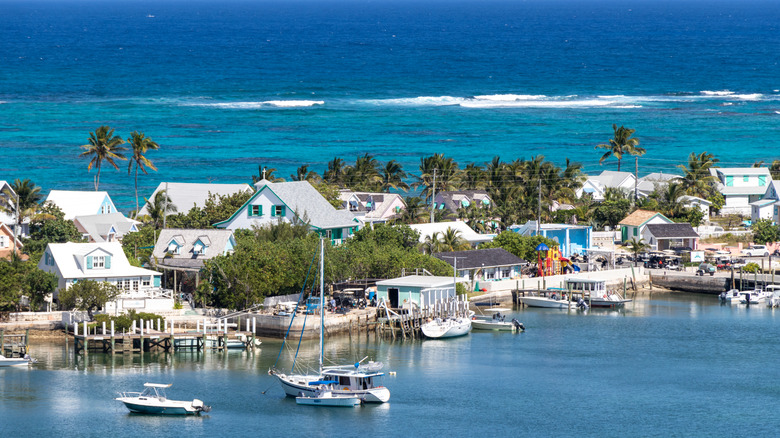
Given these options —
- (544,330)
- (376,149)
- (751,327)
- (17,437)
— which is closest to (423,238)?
(544,330)

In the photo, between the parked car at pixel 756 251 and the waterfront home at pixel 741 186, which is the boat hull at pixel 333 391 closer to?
the parked car at pixel 756 251

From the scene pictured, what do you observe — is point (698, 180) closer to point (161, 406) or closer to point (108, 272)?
point (108, 272)

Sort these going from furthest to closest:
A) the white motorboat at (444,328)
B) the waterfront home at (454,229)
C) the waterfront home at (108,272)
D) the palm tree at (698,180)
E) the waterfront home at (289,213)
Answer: the palm tree at (698,180) < the waterfront home at (454,229) < the waterfront home at (289,213) < the waterfront home at (108,272) < the white motorboat at (444,328)

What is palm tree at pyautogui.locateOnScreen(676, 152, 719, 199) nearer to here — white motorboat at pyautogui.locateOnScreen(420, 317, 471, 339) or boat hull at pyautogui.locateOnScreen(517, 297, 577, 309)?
boat hull at pyautogui.locateOnScreen(517, 297, 577, 309)

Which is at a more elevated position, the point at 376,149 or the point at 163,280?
the point at 376,149

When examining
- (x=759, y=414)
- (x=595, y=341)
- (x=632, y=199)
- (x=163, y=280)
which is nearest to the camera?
(x=759, y=414)

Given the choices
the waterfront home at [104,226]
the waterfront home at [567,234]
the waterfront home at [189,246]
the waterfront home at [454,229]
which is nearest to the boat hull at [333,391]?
the waterfront home at [189,246]

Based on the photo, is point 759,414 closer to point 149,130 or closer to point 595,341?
point 595,341
